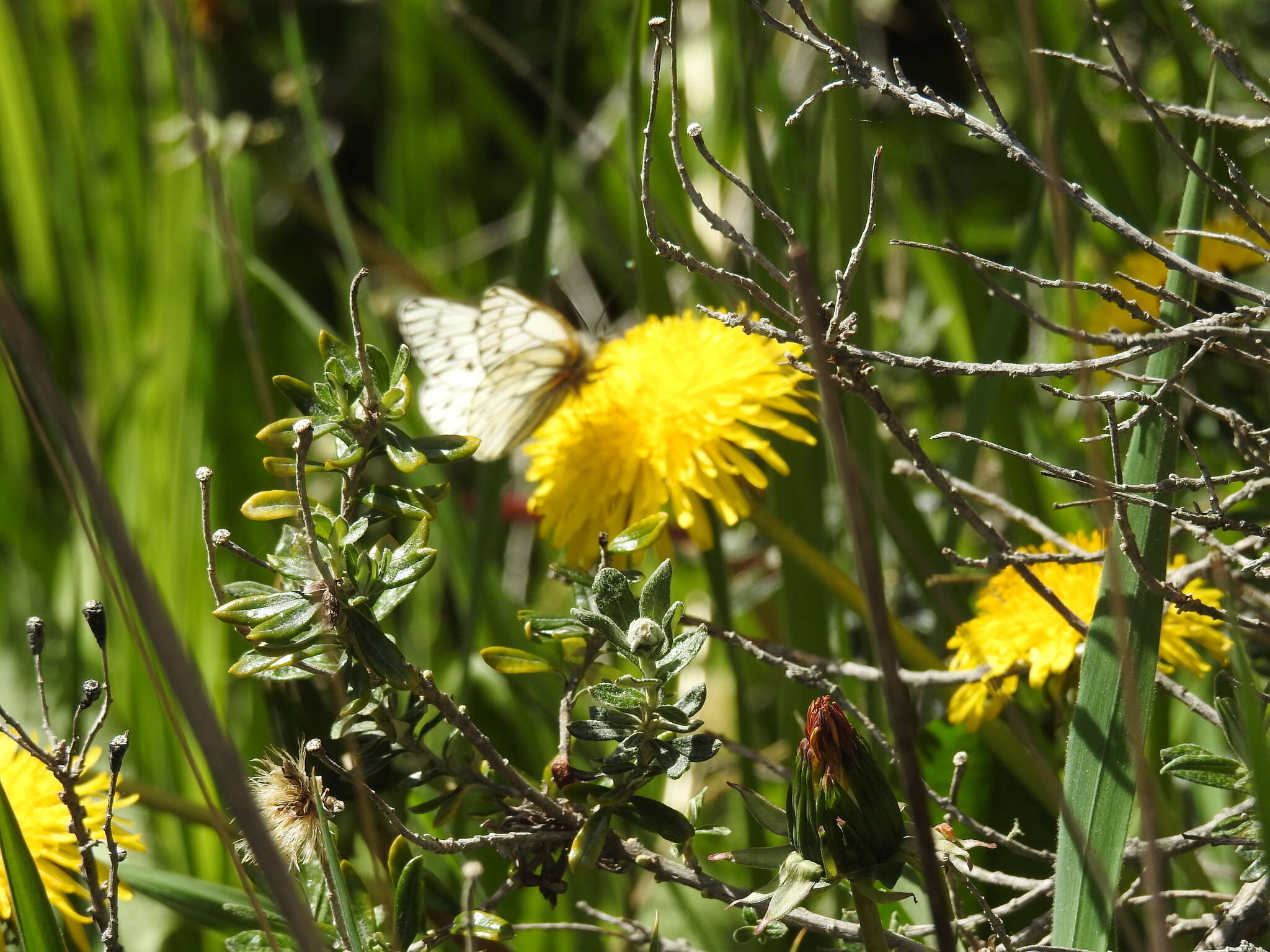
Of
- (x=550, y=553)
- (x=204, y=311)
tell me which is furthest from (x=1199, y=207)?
(x=204, y=311)

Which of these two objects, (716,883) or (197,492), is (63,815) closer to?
(716,883)

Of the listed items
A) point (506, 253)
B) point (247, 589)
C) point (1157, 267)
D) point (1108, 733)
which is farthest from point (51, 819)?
point (506, 253)

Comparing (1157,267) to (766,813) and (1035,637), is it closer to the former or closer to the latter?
(1035,637)

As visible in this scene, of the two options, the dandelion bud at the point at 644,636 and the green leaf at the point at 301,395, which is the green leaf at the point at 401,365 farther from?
the dandelion bud at the point at 644,636

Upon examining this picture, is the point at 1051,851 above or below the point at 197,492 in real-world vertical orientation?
below

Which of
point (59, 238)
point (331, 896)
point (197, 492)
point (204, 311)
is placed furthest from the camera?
point (59, 238)

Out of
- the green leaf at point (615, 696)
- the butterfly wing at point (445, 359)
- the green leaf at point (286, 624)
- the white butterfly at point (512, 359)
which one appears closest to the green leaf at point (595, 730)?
the green leaf at point (615, 696)

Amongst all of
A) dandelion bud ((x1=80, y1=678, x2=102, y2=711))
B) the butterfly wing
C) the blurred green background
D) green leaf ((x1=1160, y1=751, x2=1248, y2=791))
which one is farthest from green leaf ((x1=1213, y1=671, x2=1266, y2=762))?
the butterfly wing
